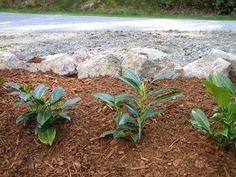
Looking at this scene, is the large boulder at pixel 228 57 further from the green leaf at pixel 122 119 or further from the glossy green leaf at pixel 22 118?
the glossy green leaf at pixel 22 118

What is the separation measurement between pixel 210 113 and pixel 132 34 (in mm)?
6422

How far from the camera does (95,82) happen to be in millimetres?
3529

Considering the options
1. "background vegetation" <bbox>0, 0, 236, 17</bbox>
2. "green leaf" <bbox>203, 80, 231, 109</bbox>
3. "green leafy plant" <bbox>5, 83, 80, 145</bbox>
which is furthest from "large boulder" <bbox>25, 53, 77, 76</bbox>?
"background vegetation" <bbox>0, 0, 236, 17</bbox>

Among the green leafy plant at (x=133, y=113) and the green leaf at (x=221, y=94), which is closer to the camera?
the green leaf at (x=221, y=94)

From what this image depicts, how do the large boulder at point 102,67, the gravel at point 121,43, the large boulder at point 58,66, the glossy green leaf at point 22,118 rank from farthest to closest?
the gravel at point 121,43 < the large boulder at point 58,66 < the large boulder at point 102,67 < the glossy green leaf at point 22,118

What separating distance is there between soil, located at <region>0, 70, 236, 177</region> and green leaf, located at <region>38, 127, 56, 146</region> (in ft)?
0.17

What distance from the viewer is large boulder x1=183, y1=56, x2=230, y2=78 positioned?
373cm

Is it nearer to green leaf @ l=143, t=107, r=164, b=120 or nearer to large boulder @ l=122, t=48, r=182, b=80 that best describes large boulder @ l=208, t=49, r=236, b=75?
large boulder @ l=122, t=48, r=182, b=80

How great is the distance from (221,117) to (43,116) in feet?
3.68

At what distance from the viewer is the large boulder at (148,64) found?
12.5 feet

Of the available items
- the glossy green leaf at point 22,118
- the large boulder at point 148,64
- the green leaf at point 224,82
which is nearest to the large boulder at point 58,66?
the large boulder at point 148,64

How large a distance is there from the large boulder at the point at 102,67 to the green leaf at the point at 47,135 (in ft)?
4.46

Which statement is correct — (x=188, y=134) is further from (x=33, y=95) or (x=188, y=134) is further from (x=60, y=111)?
(x=33, y=95)

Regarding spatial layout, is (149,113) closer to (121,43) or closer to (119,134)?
(119,134)
